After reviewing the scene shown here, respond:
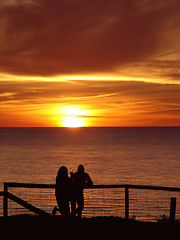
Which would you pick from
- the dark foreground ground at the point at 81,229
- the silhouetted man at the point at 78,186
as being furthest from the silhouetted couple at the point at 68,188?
the dark foreground ground at the point at 81,229

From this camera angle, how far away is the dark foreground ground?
29.2 feet

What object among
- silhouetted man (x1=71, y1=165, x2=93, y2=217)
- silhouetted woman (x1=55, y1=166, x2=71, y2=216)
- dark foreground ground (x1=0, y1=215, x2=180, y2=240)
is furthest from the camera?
silhouetted man (x1=71, y1=165, x2=93, y2=217)

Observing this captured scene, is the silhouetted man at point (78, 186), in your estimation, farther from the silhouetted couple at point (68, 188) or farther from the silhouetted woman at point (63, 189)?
the silhouetted woman at point (63, 189)

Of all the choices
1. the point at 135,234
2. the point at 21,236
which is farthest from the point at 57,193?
the point at 135,234

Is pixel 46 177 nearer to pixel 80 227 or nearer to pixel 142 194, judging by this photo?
pixel 142 194

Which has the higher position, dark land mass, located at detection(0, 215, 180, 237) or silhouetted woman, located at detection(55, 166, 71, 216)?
silhouetted woman, located at detection(55, 166, 71, 216)

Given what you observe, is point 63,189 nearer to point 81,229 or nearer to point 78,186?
point 78,186

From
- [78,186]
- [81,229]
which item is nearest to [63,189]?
[78,186]

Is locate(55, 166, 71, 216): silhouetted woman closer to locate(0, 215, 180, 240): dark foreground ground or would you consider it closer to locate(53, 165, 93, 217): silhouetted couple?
locate(53, 165, 93, 217): silhouetted couple

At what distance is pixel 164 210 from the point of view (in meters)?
30.8

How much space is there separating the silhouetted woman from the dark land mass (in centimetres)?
43

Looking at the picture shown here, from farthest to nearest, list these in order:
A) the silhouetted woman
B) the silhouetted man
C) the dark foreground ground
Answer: the silhouetted man < the silhouetted woman < the dark foreground ground

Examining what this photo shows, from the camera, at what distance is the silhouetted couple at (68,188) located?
978 centimetres

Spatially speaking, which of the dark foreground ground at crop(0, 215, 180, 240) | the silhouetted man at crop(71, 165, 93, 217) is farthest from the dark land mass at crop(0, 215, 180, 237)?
the silhouetted man at crop(71, 165, 93, 217)
